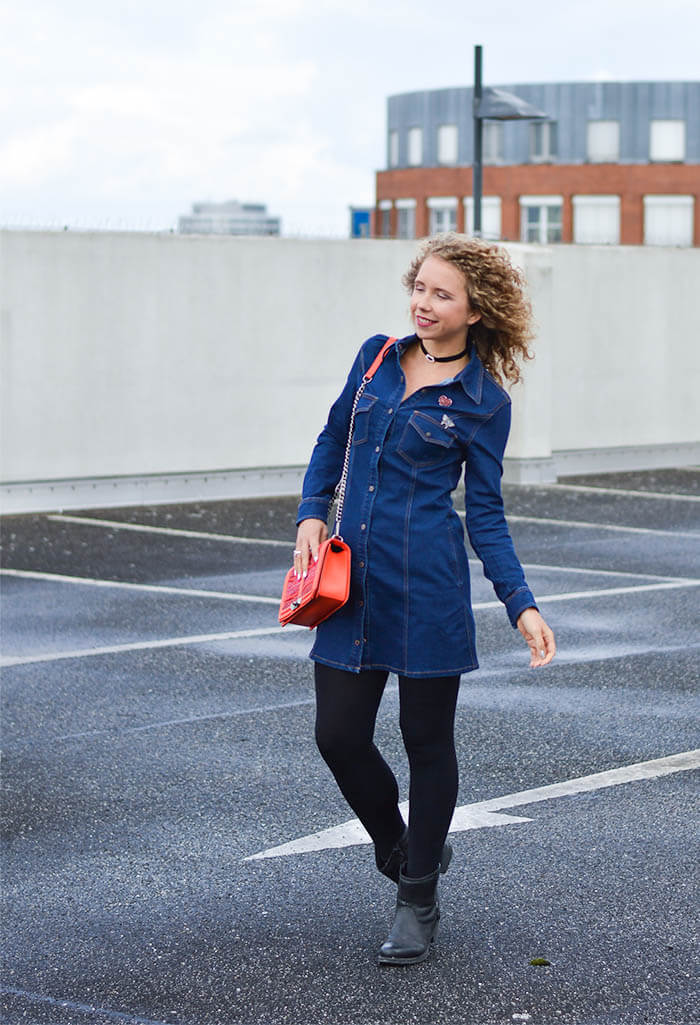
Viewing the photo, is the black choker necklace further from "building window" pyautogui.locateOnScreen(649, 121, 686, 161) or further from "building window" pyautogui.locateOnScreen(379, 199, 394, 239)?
"building window" pyautogui.locateOnScreen(379, 199, 394, 239)

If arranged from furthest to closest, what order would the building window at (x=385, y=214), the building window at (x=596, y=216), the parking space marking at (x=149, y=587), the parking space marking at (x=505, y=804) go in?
the building window at (x=385, y=214) < the building window at (x=596, y=216) < the parking space marking at (x=149, y=587) < the parking space marking at (x=505, y=804)

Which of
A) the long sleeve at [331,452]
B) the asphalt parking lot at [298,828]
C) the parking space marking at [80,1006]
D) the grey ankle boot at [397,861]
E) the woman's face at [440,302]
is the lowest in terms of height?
the parking space marking at [80,1006]

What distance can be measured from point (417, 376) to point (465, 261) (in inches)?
12.7

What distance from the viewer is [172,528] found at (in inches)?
510

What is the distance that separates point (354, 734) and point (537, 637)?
0.53m

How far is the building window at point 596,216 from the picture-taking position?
8569 cm

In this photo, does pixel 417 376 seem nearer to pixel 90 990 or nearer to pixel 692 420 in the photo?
pixel 90 990

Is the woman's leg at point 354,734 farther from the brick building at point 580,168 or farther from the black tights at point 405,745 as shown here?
the brick building at point 580,168

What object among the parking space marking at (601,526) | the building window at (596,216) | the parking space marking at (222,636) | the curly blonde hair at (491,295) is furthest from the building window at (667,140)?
the curly blonde hair at (491,295)

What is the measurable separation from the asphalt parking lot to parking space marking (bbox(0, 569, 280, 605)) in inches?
2.5

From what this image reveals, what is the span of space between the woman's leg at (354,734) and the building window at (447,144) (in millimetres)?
86689

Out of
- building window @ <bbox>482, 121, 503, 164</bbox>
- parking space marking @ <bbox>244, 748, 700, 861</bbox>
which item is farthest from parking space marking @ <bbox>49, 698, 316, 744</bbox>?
building window @ <bbox>482, 121, 503, 164</bbox>

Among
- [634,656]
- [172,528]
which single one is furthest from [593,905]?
[172,528]

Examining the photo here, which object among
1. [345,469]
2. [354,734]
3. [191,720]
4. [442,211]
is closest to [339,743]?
[354,734]
